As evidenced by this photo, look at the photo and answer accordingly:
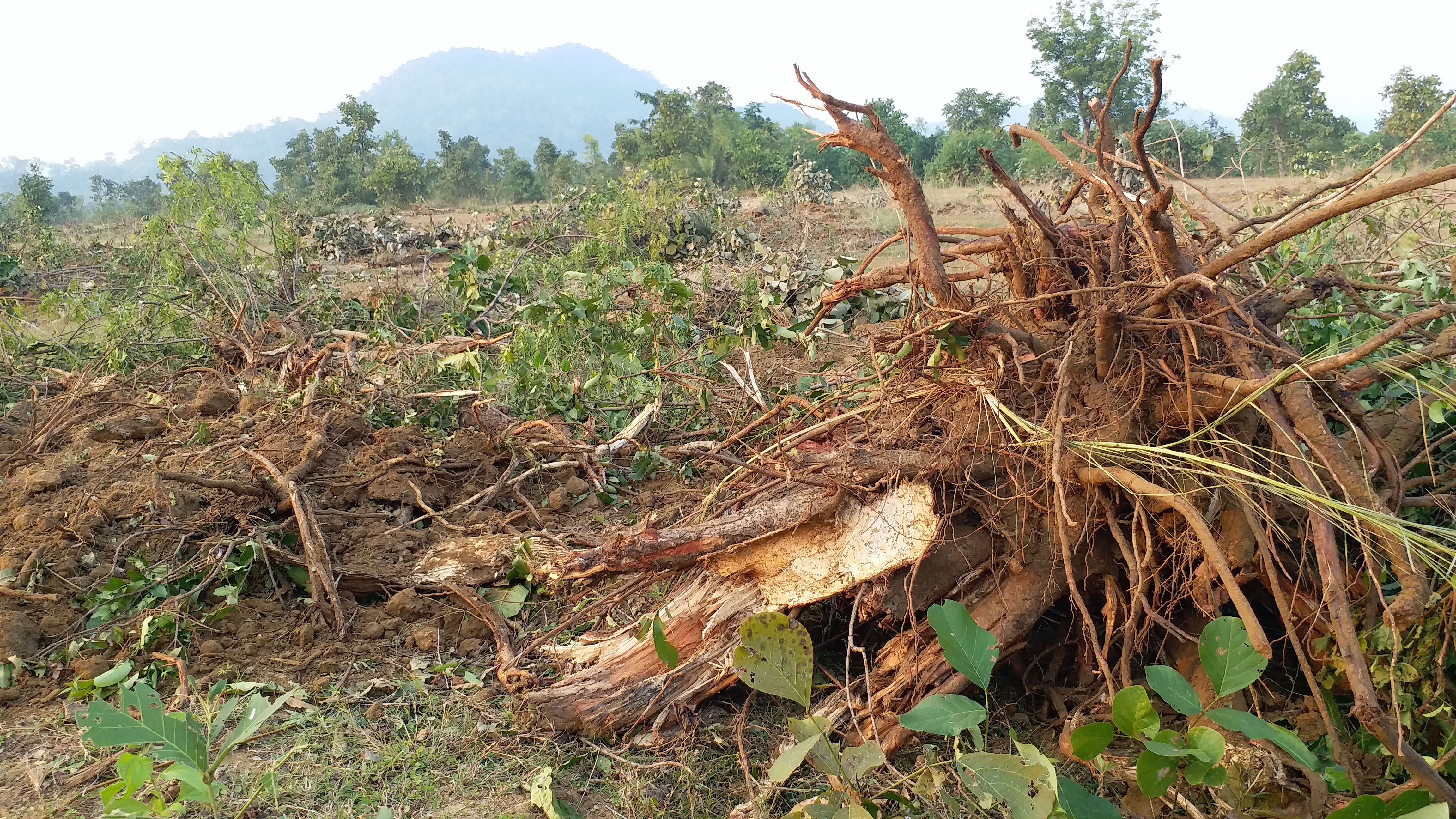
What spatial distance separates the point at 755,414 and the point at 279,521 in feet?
6.63

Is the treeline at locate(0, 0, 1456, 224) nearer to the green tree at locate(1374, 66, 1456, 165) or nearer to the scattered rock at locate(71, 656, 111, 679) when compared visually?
the green tree at locate(1374, 66, 1456, 165)

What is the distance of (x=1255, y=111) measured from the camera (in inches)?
920

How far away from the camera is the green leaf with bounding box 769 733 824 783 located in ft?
4.72

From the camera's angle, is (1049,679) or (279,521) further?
(279,521)

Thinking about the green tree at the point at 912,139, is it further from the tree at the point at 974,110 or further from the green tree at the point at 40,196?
the green tree at the point at 40,196

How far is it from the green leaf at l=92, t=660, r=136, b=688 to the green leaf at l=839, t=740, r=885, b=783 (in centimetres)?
215

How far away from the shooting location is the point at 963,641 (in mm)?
1645

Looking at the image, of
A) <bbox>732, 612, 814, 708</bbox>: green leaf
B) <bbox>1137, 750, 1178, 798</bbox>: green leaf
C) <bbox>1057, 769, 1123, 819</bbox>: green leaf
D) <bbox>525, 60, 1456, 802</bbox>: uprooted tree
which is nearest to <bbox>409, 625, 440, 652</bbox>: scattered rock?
<bbox>525, 60, 1456, 802</bbox>: uprooted tree

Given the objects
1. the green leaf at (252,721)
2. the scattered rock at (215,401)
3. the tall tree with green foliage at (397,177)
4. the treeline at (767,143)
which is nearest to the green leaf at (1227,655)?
the green leaf at (252,721)

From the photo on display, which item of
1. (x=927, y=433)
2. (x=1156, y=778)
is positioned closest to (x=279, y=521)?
(x=927, y=433)

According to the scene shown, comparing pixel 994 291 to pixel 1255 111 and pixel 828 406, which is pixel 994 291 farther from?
pixel 1255 111

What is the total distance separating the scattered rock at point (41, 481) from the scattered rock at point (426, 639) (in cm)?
189

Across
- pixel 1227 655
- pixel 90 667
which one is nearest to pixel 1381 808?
pixel 1227 655

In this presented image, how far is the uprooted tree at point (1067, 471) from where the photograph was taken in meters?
1.75
